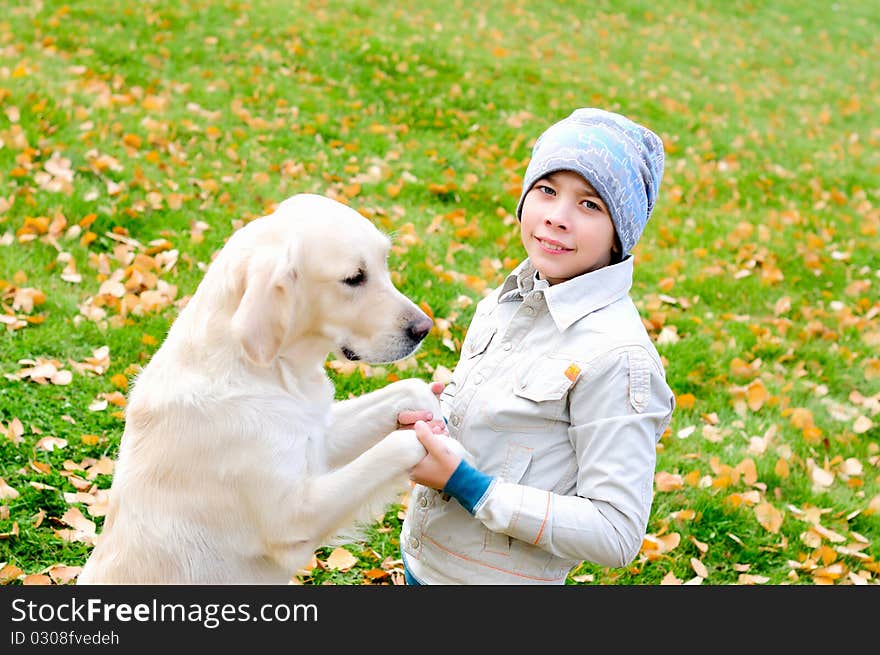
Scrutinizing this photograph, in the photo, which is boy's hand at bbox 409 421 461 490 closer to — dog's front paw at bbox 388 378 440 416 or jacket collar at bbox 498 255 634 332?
dog's front paw at bbox 388 378 440 416

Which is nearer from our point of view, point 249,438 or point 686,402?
point 249,438

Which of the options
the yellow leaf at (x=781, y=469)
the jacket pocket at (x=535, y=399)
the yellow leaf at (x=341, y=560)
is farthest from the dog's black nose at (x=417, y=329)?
the yellow leaf at (x=781, y=469)

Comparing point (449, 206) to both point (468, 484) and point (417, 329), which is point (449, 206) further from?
point (468, 484)

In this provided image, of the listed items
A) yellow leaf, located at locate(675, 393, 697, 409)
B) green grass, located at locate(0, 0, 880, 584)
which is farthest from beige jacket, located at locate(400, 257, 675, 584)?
yellow leaf, located at locate(675, 393, 697, 409)

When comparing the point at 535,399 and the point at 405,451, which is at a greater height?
the point at 535,399

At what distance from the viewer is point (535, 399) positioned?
8.79ft

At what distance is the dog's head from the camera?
2668 millimetres

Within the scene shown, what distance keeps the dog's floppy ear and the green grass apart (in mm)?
1725

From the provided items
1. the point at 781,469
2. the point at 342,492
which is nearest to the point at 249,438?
the point at 342,492

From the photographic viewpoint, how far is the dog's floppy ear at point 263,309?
103 inches

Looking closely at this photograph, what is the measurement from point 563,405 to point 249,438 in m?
0.93

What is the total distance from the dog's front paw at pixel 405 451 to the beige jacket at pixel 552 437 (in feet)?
0.75

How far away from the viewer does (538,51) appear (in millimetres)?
13789

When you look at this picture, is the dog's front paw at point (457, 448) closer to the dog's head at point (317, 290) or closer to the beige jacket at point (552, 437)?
the beige jacket at point (552, 437)
